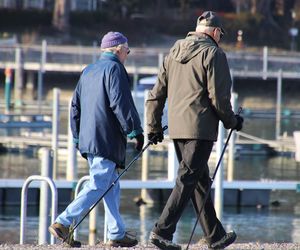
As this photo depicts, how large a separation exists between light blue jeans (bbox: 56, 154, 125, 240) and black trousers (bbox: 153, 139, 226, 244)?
2.00 ft

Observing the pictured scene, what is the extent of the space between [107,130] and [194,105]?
92 centimetres

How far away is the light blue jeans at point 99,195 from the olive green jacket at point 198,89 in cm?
74

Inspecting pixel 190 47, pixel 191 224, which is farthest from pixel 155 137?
pixel 191 224

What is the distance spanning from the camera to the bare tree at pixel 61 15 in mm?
65375

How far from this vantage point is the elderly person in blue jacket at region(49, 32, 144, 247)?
9.87m

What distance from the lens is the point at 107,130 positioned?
998 centimetres

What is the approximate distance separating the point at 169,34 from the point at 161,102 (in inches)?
2274

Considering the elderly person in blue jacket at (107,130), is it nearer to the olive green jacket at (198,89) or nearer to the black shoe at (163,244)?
the olive green jacket at (198,89)

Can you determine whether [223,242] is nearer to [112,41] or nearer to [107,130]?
[107,130]

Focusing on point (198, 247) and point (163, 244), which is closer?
point (163, 244)

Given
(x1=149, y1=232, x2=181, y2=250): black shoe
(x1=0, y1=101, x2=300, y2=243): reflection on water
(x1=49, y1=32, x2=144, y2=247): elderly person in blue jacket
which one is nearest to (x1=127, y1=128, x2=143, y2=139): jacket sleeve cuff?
(x1=49, y1=32, x2=144, y2=247): elderly person in blue jacket

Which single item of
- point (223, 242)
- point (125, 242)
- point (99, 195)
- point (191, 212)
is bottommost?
point (191, 212)

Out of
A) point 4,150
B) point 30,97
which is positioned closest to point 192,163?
point 4,150

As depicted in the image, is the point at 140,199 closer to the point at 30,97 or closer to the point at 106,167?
the point at 106,167
